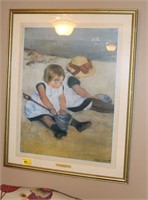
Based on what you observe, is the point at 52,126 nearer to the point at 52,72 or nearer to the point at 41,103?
the point at 41,103

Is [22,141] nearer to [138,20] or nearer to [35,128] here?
[35,128]

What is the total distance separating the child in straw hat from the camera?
1.48 metres

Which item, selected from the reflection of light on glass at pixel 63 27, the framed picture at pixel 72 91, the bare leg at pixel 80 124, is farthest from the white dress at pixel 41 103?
the reflection of light on glass at pixel 63 27

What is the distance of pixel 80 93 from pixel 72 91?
2.1 inches

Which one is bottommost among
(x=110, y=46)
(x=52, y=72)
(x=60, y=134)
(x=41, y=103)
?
(x=60, y=134)

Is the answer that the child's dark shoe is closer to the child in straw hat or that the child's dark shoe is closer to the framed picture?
the framed picture

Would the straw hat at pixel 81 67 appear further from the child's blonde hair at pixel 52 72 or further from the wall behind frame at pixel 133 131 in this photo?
the wall behind frame at pixel 133 131

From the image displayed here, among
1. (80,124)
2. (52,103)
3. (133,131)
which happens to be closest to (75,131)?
(80,124)

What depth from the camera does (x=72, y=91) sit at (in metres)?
1.52

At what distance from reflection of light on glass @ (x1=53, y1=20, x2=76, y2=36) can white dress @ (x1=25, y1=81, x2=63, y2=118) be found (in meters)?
0.34

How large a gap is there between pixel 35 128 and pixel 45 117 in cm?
10

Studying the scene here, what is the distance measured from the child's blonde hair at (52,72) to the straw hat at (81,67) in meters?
0.06

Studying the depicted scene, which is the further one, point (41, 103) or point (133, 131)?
point (41, 103)

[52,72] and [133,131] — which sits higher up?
[52,72]
